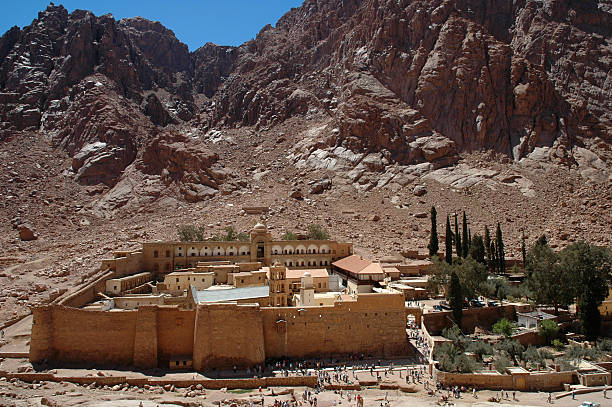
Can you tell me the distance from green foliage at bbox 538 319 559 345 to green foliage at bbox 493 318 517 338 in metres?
1.80

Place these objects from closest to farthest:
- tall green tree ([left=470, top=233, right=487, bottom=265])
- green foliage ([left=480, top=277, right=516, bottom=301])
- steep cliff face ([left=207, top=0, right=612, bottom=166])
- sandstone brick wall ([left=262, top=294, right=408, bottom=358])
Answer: sandstone brick wall ([left=262, top=294, right=408, bottom=358])
green foliage ([left=480, top=277, right=516, bottom=301])
tall green tree ([left=470, top=233, right=487, bottom=265])
steep cliff face ([left=207, top=0, right=612, bottom=166])

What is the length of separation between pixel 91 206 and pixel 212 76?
7399 centimetres

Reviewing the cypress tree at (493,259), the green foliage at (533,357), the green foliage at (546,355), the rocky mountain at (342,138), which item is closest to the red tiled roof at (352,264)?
the rocky mountain at (342,138)

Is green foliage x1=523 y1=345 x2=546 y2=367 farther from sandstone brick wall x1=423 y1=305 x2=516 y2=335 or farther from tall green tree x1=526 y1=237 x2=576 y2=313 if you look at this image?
→ tall green tree x1=526 y1=237 x2=576 y2=313

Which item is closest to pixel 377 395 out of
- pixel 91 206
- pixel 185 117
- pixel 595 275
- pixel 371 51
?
pixel 595 275

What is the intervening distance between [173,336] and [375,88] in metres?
75.6

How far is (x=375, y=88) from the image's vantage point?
9706 cm

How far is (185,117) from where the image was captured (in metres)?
126

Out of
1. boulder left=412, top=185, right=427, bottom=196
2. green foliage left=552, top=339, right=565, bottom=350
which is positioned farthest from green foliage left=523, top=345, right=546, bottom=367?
boulder left=412, top=185, right=427, bottom=196

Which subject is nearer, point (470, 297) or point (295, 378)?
point (295, 378)

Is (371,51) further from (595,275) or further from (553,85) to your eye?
(595,275)

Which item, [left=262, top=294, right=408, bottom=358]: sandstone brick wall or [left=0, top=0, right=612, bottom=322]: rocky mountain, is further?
[left=0, top=0, right=612, bottom=322]: rocky mountain

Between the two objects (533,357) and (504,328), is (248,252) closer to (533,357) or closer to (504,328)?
(504,328)

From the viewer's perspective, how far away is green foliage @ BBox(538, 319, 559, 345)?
34281mm
